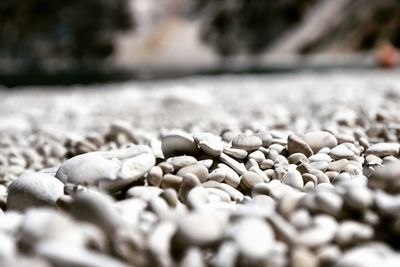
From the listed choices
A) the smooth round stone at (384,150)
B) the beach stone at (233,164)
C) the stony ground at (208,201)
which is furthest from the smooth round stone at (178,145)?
the smooth round stone at (384,150)

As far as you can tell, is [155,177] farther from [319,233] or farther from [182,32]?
[182,32]

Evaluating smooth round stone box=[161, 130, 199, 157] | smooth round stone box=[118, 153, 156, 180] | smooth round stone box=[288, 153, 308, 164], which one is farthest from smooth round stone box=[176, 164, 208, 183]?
smooth round stone box=[288, 153, 308, 164]

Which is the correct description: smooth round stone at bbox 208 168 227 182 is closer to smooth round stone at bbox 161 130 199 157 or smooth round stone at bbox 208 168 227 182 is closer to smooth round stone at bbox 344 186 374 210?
smooth round stone at bbox 161 130 199 157

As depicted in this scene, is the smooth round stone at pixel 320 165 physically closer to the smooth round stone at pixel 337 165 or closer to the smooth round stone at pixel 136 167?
the smooth round stone at pixel 337 165

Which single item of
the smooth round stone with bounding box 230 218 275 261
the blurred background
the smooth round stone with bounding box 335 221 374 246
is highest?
the smooth round stone with bounding box 230 218 275 261

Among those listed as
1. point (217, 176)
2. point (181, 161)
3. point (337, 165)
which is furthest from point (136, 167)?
point (337, 165)

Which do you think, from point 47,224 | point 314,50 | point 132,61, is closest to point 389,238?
point 47,224
